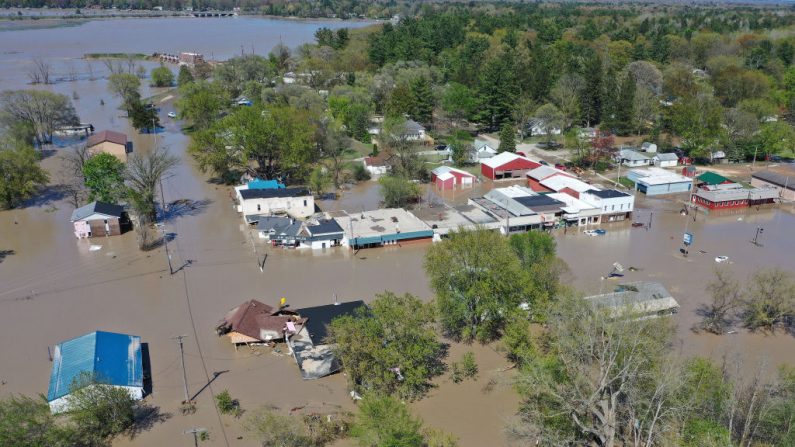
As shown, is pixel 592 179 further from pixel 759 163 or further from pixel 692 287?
pixel 692 287

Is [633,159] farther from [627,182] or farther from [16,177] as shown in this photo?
[16,177]

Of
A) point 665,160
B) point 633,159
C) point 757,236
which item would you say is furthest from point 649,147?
point 757,236

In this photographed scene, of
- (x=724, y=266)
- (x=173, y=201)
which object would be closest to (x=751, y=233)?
(x=724, y=266)

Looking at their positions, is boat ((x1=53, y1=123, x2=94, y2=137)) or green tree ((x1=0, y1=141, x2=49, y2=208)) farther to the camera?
boat ((x1=53, y1=123, x2=94, y2=137))

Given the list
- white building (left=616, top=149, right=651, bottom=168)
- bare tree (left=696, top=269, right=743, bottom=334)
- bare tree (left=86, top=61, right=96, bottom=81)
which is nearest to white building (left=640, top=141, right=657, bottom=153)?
white building (left=616, top=149, right=651, bottom=168)

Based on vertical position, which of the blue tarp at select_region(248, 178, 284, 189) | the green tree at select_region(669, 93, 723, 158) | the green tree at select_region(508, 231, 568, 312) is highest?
the green tree at select_region(669, 93, 723, 158)

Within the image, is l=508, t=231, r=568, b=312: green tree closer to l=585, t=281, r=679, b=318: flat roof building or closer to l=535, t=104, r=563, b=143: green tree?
l=585, t=281, r=679, b=318: flat roof building

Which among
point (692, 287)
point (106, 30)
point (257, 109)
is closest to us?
point (692, 287)
